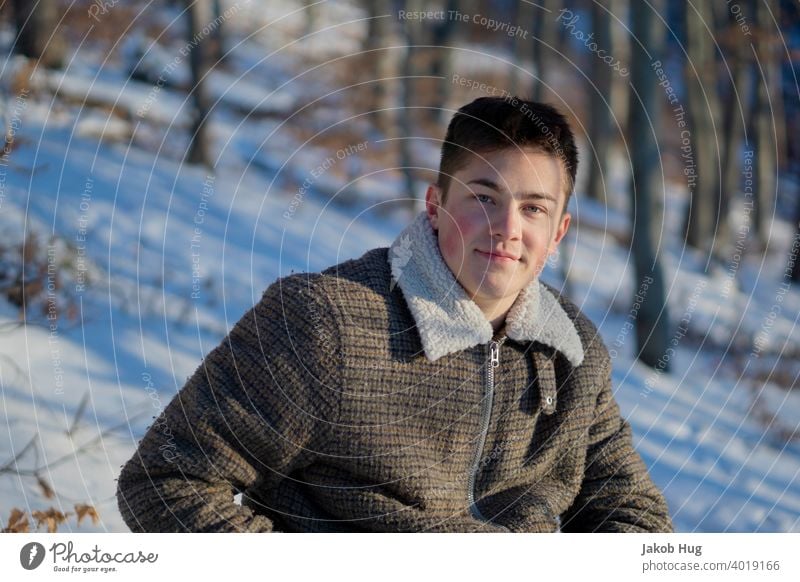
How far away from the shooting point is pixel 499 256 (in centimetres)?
194

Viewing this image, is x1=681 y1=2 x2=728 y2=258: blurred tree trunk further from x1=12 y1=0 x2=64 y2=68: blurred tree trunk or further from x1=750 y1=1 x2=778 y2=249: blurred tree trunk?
x1=12 y1=0 x2=64 y2=68: blurred tree trunk

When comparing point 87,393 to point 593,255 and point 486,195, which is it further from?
point 593,255

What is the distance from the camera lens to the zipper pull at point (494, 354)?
2002mm

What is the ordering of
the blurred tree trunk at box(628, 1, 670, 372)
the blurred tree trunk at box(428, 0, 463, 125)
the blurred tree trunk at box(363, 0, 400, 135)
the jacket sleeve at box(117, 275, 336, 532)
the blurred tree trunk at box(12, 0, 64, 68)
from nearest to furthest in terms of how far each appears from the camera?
1. the jacket sleeve at box(117, 275, 336, 532)
2. the blurred tree trunk at box(12, 0, 64, 68)
3. the blurred tree trunk at box(628, 1, 670, 372)
4. the blurred tree trunk at box(363, 0, 400, 135)
5. the blurred tree trunk at box(428, 0, 463, 125)

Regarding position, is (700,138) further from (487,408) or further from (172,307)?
(487,408)

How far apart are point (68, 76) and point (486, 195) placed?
9.52 feet

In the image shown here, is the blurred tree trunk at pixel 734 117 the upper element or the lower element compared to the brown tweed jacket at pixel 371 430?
upper

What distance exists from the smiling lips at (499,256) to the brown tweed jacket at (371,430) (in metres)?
0.14

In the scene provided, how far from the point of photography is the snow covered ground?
2551mm

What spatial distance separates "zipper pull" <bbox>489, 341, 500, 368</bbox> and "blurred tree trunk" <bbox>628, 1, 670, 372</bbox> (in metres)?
2.94

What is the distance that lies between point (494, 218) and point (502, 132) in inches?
6.7

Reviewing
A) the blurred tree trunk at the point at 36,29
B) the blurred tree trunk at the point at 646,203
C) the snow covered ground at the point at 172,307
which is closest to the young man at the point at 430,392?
the snow covered ground at the point at 172,307

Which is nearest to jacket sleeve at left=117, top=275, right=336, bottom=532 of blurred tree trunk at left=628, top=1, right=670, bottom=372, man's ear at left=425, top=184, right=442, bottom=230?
man's ear at left=425, top=184, right=442, bottom=230

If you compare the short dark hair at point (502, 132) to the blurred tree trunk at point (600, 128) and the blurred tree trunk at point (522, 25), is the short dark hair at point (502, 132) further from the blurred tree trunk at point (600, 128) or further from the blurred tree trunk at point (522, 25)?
the blurred tree trunk at point (522, 25)
